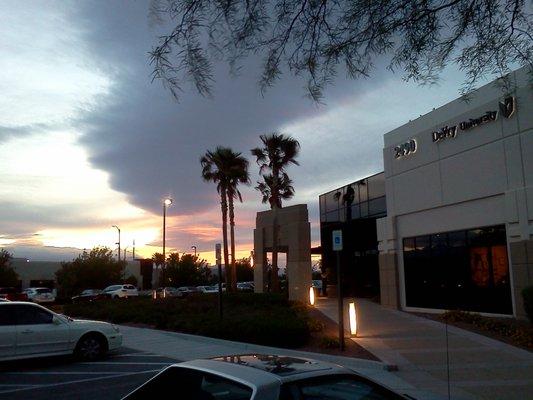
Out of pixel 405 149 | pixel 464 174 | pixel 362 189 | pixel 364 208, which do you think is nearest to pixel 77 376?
pixel 464 174

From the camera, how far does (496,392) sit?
30.6ft

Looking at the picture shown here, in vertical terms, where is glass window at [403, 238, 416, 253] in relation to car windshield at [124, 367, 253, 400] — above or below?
above

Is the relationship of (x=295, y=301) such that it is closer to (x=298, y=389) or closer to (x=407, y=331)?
(x=407, y=331)

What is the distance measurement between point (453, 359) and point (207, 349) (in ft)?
20.6

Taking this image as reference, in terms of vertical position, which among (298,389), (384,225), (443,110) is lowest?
(298,389)

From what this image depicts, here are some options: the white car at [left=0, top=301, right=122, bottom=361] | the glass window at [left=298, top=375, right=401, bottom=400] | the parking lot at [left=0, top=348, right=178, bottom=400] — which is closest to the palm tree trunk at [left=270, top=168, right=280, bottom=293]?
the parking lot at [left=0, top=348, right=178, bottom=400]

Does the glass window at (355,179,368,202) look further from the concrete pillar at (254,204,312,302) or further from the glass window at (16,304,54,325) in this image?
the glass window at (16,304,54,325)

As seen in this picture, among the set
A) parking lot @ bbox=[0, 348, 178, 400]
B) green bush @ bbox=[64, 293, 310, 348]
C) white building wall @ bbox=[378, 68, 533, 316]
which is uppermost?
white building wall @ bbox=[378, 68, 533, 316]

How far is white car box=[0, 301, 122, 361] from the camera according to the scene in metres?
12.8

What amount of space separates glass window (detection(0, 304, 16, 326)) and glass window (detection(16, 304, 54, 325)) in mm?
127

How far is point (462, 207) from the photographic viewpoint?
20.7m

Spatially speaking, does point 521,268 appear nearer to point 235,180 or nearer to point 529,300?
point 529,300

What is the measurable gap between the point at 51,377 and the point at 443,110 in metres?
16.7

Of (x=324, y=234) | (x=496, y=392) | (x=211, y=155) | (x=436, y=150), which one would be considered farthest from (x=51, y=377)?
(x=211, y=155)
